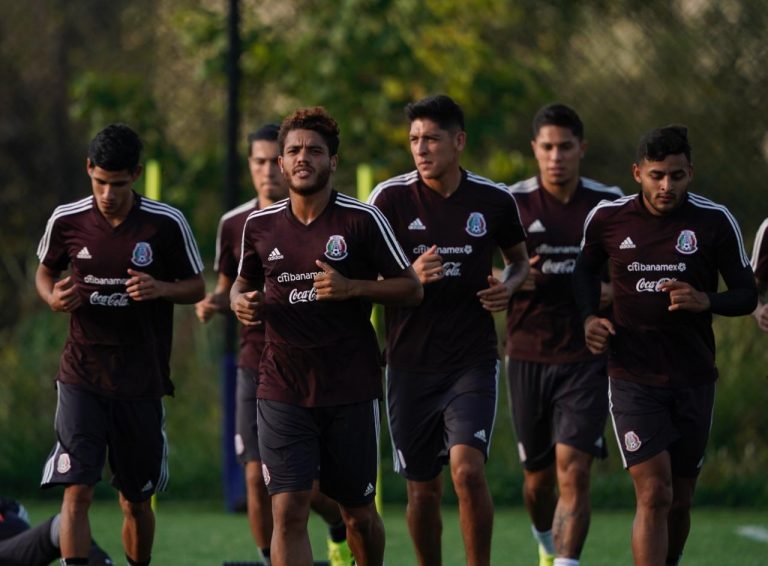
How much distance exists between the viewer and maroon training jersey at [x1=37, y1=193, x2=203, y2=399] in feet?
25.4

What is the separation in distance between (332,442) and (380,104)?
6036 mm

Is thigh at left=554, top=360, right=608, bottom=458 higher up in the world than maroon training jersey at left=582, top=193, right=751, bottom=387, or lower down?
lower down

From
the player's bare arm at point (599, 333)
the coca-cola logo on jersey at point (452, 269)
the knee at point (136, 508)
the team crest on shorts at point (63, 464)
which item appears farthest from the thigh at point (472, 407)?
the team crest on shorts at point (63, 464)

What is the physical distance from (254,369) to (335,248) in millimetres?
2060

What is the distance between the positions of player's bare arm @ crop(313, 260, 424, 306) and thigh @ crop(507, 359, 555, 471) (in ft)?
6.30

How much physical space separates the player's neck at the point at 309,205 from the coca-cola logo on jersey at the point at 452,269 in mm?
1009

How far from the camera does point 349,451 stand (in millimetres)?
7016

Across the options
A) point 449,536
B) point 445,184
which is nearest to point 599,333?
point 445,184

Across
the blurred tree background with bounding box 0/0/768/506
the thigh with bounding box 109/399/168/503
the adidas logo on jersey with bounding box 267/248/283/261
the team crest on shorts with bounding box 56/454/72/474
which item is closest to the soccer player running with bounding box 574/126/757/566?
the adidas logo on jersey with bounding box 267/248/283/261

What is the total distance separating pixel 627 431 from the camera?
740 centimetres

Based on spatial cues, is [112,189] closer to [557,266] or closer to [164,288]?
[164,288]

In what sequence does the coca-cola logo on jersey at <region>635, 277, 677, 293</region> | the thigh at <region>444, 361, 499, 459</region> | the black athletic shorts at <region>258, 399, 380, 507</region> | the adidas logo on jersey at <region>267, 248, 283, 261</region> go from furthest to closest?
the thigh at <region>444, 361, 499, 459</region>
the coca-cola logo on jersey at <region>635, 277, 677, 293</region>
the adidas logo on jersey at <region>267, 248, 283, 261</region>
the black athletic shorts at <region>258, 399, 380, 507</region>

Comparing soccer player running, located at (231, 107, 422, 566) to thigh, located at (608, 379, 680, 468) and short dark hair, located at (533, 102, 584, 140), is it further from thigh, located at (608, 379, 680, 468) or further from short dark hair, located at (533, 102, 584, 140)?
short dark hair, located at (533, 102, 584, 140)

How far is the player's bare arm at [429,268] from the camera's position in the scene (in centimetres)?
743
